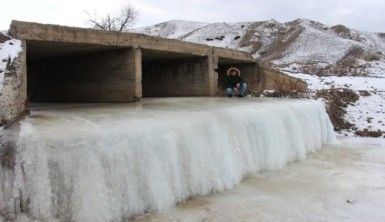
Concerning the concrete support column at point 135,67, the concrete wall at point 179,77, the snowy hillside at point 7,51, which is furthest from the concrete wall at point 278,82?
the snowy hillside at point 7,51

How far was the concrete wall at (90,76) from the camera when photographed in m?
12.5

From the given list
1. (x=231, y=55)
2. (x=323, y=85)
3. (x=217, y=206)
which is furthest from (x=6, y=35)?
(x=323, y=85)

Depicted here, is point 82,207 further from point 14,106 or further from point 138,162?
point 14,106

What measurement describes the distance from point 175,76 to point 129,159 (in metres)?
9.65

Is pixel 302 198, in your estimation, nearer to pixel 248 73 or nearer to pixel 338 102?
pixel 248 73

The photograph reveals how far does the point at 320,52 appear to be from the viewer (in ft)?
143

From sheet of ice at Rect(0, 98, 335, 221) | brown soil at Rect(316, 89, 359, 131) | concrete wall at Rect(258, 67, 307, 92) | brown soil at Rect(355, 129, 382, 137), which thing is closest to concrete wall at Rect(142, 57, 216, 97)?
concrete wall at Rect(258, 67, 307, 92)

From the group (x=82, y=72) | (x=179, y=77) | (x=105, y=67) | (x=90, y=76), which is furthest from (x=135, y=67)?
(x=179, y=77)

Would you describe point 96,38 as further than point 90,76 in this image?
No

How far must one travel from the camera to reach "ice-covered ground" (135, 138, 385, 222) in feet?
23.1

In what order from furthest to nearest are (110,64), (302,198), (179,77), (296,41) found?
(296,41), (179,77), (110,64), (302,198)

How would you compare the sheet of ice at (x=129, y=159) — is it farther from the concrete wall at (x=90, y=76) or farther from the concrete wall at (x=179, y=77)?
the concrete wall at (x=179, y=77)

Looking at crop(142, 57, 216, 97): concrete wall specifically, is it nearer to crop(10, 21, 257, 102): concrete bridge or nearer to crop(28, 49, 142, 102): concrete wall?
crop(10, 21, 257, 102): concrete bridge

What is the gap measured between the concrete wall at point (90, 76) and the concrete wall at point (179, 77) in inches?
131
